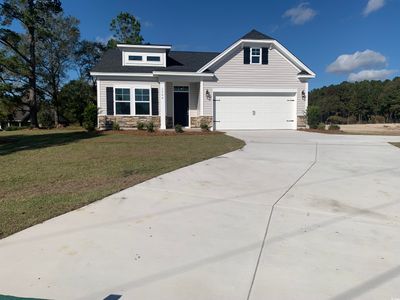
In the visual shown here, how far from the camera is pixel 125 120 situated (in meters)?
19.2

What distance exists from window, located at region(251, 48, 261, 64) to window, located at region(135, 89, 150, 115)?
6743 millimetres

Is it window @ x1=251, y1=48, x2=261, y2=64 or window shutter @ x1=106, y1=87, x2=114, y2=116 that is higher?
window @ x1=251, y1=48, x2=261, y2=64

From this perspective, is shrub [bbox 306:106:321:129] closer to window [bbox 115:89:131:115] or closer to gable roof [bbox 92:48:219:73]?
gable roof [bbox 92:48:219:73]

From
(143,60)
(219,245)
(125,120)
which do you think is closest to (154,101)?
(125,120)

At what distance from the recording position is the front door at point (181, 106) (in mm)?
20469

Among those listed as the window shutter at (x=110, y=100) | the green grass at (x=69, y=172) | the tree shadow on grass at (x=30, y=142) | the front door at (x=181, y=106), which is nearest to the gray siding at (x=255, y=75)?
the front door at (x=181, y=106)

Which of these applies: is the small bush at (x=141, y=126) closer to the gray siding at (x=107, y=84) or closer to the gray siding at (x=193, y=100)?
the gray siding at (x=107, y=84)

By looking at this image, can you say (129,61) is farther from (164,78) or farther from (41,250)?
(41,250)

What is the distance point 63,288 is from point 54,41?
113 feet

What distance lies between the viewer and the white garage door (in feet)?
65.2

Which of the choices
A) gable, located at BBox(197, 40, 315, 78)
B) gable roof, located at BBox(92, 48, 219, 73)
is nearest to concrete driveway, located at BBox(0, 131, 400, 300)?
gable, located at BBox(197, 40, 315, 78)

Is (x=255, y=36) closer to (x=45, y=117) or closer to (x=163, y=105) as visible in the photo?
(x=163, y=105)

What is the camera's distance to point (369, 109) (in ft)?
233

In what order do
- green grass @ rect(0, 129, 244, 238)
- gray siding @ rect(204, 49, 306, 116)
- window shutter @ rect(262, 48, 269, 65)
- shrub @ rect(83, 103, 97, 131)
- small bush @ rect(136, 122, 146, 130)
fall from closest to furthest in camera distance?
1. green grass @ rect(0, 129, 244, 238)
2. shrub @ rect(83, 103, 97, 131)
3. small bush @ rect(136, 122, 146, 130)
4. gray siding @ rect(204, 49, 306, 116)
5. window shutter @ rect(262, 48, 269, 65)
